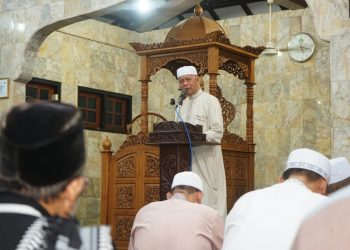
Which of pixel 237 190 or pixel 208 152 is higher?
Result: pixel 208 152

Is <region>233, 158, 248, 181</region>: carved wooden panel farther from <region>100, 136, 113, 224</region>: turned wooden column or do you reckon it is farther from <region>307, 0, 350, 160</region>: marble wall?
<region>307, 0, 350, 160</region>: marble wall

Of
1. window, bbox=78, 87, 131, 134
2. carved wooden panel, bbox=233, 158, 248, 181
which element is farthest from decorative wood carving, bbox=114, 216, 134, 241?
window, bbox=78, 87, 131, 134

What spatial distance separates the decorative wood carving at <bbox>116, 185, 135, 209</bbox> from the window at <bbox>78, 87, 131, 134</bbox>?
3.36 m

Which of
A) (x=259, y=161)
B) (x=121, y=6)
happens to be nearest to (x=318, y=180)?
(x=121, y=6)

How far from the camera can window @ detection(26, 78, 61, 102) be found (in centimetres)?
1089

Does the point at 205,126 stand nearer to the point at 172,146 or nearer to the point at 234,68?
the point at 172,146

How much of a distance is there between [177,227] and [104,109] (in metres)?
8.43

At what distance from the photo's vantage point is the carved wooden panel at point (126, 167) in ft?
27.2

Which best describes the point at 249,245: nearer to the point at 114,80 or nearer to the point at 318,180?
the point at 318,180

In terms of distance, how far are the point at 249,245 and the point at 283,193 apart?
0.86ft

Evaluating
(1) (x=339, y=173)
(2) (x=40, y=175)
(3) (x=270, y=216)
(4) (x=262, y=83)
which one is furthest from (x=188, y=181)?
(4) (x=262, y=83)

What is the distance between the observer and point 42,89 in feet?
36.4

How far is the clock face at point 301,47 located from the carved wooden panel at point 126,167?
3901mm

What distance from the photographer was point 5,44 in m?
8.25
